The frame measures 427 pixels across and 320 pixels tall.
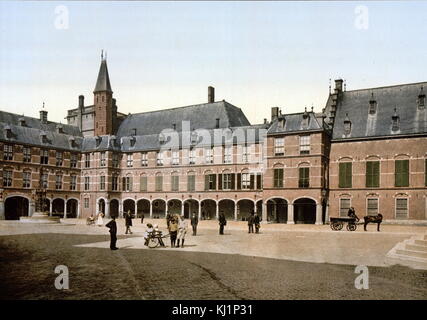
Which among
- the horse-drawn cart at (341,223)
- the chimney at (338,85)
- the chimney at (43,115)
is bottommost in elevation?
the horse-drawn cart at (341,223)

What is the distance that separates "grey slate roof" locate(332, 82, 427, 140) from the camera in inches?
1261

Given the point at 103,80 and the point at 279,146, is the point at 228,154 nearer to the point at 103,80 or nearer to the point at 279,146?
the point at 279,146

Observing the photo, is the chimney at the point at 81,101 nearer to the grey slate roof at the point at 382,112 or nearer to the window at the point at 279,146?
the window at the point at 279,146

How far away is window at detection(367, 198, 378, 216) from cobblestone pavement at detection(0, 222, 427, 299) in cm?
2216

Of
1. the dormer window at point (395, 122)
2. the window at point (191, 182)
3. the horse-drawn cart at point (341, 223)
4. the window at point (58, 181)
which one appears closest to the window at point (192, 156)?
the window at point (191, 182)

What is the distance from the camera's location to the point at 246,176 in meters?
37.6

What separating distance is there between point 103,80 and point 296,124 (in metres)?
26.1

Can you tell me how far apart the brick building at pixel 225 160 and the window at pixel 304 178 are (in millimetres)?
84

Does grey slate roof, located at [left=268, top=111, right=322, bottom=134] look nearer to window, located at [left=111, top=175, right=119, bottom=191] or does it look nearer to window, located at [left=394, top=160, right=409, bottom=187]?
window, located at [left=394, top=160, right=409, bottom=187]

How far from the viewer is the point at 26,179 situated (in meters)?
41.2

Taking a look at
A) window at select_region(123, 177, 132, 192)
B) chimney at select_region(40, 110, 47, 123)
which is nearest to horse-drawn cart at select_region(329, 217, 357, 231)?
window at select_region(123, 177, 132, 192)

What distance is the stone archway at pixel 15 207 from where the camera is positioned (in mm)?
40750

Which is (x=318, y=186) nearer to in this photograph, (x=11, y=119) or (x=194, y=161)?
(x=194, y=161)

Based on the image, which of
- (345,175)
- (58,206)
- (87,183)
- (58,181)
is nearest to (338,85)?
(345,175)
